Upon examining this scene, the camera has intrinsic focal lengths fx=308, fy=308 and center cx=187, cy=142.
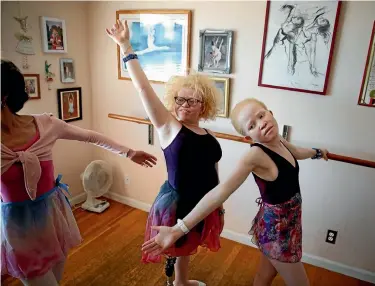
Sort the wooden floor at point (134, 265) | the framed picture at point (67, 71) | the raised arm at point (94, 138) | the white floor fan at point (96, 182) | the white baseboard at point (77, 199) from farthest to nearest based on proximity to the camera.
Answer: the white baseboard at point (77, 199) → the white floor fan at point (96, 182) → the framed picture at point (67, 71) → the wooden floor at point (134, 265) → the raised arm at point (94, 138)

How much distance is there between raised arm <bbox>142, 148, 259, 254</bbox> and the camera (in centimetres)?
119

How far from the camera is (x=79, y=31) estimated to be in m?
2.62

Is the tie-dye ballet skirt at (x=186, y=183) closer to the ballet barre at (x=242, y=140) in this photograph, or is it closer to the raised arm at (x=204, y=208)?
the raised arm at (x=204, y=208)

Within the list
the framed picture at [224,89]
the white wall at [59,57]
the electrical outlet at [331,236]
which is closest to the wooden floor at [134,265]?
the electrical outlet at [331,236]

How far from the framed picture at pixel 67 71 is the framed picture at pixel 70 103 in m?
0.08

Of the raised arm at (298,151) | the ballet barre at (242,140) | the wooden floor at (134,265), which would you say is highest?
the raised arm at (298,151)

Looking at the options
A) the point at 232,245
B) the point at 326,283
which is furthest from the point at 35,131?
the point at 326,283

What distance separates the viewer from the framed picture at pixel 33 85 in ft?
7.43

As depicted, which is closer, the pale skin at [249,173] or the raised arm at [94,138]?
the pale skin at [249,173]

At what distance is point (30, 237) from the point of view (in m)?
1.20

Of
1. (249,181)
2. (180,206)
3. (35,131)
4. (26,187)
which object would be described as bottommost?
(249,181)

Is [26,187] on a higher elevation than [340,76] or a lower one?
lower

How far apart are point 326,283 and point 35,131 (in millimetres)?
2009

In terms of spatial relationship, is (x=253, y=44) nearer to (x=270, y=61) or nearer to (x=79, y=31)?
(x=270, y=61)
